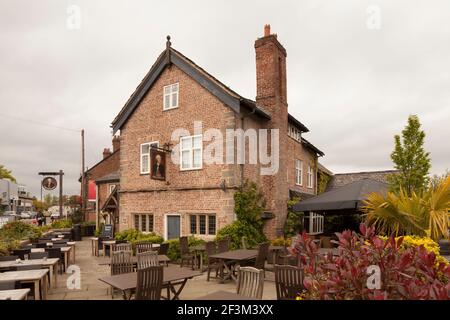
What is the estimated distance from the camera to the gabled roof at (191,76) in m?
13.6

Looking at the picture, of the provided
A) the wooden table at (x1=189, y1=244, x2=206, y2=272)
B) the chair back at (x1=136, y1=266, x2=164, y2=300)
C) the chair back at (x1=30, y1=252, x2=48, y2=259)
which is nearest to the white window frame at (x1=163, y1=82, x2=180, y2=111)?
the wooden table at (x1=189, y1=244, x2=206, y2=272)

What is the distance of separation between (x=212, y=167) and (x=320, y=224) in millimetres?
10639

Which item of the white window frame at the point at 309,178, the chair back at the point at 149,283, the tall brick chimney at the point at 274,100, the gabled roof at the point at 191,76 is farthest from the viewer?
the white window frame at the point at 309,178

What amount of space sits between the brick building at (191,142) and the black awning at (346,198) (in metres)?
1.85

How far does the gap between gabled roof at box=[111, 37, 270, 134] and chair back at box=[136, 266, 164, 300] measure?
28.8ft

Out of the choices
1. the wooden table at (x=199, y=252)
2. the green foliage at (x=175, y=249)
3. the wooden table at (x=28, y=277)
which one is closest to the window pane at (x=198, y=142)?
the green foliage at (x=175, y=249)

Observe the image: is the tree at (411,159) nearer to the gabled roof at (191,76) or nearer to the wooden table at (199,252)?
the gabled roof at (191,76)

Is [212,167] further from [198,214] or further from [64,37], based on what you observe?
[64,37]

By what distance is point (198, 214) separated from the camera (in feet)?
46.8

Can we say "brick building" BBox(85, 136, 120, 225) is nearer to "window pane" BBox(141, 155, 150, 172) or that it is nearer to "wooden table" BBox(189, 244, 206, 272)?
"window pane" BBox(141, 155, 150, 172)
